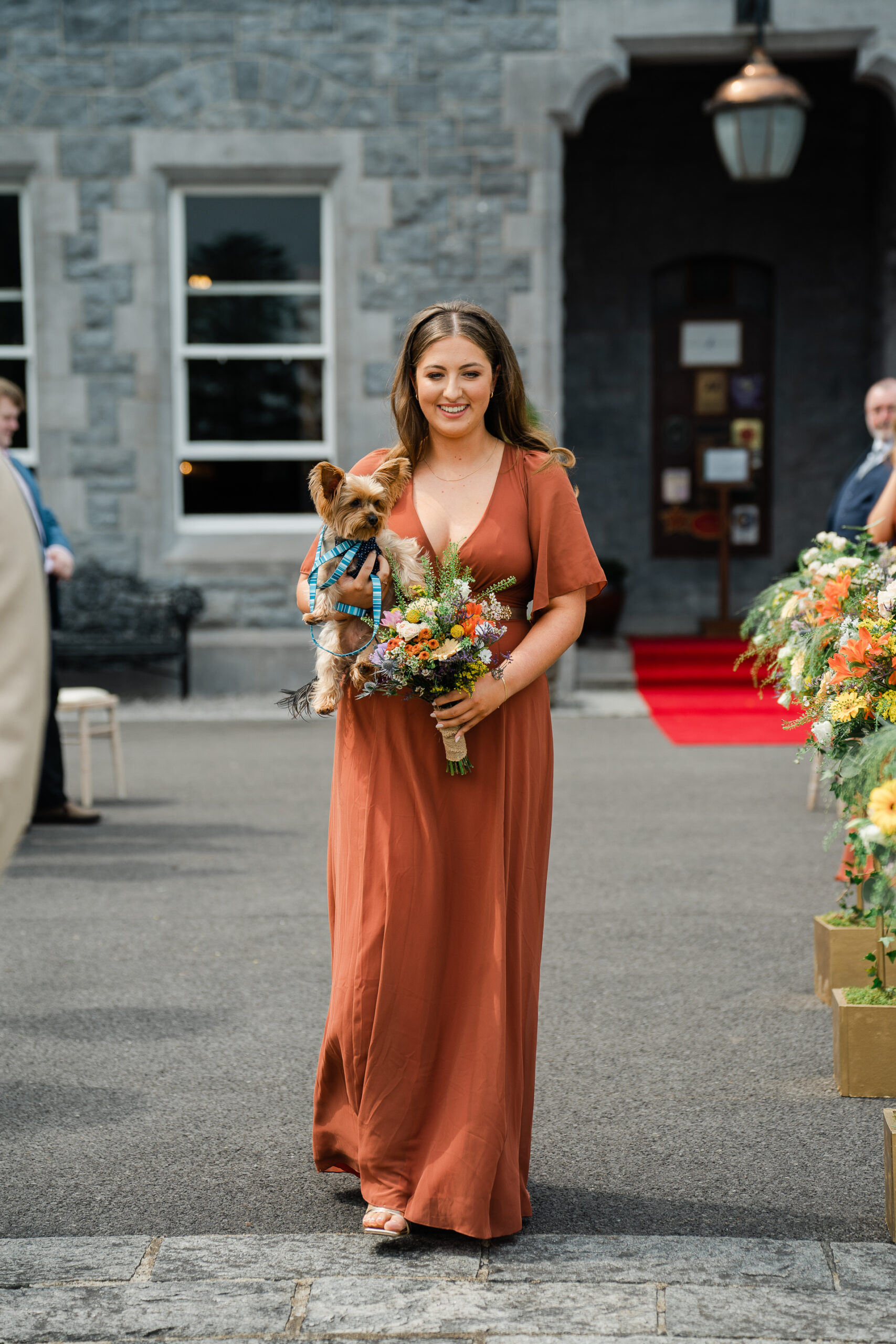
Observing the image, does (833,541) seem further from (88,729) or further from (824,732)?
(88,729)

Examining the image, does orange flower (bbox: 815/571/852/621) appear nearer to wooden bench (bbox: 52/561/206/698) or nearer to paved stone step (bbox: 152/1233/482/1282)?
paved stone step (bbox: 152/1233/482/1282)

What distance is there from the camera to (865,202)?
15570 millimetres

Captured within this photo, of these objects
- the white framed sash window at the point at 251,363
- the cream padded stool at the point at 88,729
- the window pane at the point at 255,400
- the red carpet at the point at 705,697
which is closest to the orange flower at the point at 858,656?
the cream padded stool at the point at 88,729

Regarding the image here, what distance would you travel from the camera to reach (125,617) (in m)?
12.2

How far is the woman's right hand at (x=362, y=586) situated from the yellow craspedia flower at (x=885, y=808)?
113cm

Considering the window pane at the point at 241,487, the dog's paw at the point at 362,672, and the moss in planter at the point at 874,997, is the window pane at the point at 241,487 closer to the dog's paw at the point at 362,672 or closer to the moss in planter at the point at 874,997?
the moss in planter at the point at 874,997

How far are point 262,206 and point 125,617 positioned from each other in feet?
11.7

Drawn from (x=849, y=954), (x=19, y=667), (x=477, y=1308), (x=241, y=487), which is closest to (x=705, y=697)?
(x=241, y=487)

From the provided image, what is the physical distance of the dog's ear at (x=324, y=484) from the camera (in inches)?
126

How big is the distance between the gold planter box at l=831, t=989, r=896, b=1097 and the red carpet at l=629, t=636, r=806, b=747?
5.34 m

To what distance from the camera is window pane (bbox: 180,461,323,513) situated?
12609 mm

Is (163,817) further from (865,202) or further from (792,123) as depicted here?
(865,202)

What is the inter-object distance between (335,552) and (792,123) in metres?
9.19

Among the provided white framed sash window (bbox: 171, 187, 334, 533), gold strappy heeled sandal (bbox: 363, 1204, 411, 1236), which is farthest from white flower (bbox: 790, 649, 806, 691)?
white framed sash window (bbox: 171, 187, 334, 533)
